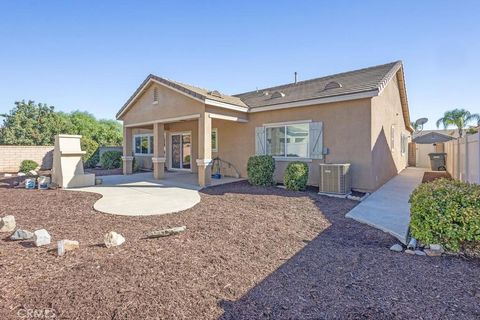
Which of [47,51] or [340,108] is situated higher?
[47,51]

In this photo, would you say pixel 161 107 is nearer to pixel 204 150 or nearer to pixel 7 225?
pixel 204 150

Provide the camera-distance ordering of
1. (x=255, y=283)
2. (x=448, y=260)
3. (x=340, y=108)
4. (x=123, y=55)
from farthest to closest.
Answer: (x=123, y=55) → (x=340, y=108) → (x=448, y=260) → (x=255, y=283)

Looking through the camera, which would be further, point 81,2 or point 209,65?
point 209,65

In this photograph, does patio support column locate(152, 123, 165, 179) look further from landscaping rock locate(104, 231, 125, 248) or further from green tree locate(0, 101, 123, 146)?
green tree locate(0, 101, 123, 146)

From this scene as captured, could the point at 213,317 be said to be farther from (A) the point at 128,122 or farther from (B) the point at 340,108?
(A) the point at 128,122

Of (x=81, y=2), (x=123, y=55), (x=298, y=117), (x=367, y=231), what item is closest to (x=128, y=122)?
(x=123, y=55)

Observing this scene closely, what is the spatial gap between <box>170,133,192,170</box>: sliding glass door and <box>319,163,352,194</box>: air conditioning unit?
27.9ft

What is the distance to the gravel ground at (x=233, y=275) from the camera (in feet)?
8.78

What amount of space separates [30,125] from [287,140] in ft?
85.1

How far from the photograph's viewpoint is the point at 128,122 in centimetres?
1472

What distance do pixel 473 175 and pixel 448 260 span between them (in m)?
5.47

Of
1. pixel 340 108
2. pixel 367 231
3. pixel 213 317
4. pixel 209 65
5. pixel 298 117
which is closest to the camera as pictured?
Result: pixel 213 317

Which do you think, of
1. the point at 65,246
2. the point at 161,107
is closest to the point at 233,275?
the point at 65,246

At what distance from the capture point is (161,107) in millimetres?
12516
